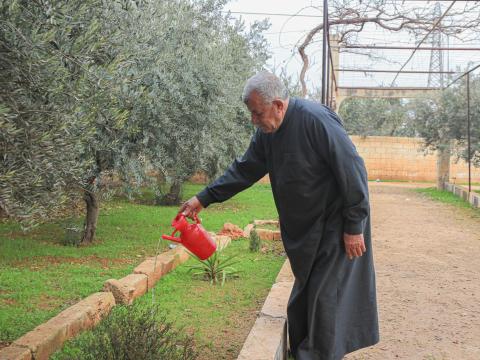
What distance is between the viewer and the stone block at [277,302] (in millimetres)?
4402

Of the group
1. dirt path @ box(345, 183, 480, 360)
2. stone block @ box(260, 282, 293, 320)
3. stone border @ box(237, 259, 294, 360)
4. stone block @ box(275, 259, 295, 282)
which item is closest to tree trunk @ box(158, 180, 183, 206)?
dirt path @ box(345, 183, 480, 360)

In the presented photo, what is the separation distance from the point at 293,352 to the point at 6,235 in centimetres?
586

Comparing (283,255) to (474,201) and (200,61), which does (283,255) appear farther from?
(474,201)

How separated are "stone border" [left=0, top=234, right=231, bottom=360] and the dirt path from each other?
1985 mm

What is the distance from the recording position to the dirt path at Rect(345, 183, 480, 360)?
14.9 feet

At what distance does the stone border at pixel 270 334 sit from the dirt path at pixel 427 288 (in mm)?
581

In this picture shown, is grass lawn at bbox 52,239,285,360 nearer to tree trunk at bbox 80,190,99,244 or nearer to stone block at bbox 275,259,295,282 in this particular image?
stone block at bbox 275,259,295,282

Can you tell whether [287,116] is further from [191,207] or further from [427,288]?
[427,288]

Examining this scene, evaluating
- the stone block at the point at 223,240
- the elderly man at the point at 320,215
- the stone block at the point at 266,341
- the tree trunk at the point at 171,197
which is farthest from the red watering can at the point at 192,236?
the tree trunk at the point at 171,197

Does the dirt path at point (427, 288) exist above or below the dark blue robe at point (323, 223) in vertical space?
below

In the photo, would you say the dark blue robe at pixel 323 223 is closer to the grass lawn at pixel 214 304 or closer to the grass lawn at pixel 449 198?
the grass lawn at pixel 214 304

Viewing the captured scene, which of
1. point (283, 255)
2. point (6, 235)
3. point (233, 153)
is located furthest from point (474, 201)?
point (6, 235)

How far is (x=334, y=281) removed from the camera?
370 centimetres

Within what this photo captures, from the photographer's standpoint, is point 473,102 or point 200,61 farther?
point 473,102
